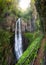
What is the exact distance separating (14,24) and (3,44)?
11668 millimetres

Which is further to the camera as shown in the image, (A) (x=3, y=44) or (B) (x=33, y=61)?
(A) (x=3, y=44)

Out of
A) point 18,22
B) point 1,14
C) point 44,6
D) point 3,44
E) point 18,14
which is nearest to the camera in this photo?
point 44,6

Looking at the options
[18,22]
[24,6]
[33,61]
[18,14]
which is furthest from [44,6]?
[24,6]

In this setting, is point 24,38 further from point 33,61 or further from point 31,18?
point 33,61

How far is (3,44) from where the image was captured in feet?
80.1

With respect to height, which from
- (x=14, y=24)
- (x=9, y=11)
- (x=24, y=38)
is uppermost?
(x=9, y=11)

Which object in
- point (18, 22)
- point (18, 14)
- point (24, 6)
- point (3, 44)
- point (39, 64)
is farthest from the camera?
point (24, 6)

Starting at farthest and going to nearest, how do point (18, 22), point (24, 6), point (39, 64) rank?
point (24, 6), point (18, 22), point (39, 64)

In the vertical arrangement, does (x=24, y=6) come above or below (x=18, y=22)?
above

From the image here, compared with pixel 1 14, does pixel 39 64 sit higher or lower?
lower

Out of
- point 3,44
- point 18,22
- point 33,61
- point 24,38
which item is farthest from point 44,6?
point 18,22

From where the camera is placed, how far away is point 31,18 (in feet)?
136

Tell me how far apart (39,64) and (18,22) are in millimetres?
23194

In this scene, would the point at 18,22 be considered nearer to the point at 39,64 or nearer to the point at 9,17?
the point at 9,17
